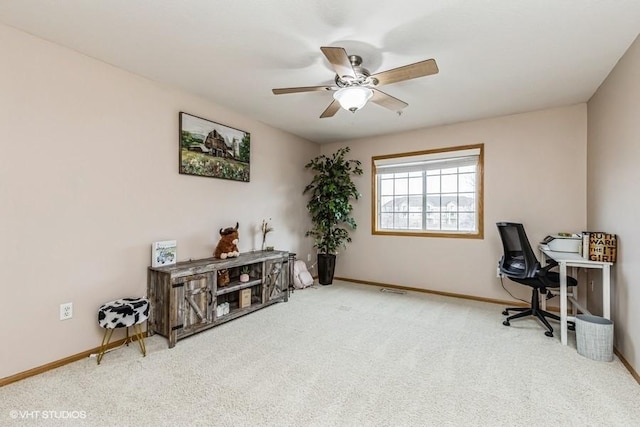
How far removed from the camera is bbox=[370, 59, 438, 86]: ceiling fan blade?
1905 mm

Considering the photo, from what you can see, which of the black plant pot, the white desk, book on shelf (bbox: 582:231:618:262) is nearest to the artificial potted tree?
the black plant pot

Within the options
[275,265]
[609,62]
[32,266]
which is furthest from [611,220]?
[32,266]

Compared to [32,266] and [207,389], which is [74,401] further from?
[32,266]

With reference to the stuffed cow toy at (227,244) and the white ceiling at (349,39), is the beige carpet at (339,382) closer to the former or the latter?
the stuffed cow toy at (227,244)

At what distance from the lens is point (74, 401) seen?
1.83 meters

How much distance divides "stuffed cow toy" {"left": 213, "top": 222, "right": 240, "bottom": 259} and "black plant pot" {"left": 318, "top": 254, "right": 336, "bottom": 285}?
1.71 metres

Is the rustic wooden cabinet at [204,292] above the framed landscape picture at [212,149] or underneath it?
underneath

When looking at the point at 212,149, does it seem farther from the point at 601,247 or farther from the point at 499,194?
the point at 601,247

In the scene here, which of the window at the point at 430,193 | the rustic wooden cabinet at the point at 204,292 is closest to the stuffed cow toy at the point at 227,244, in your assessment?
the rustic wooden cabinet at the point at 204,292

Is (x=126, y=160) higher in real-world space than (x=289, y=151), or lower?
lower

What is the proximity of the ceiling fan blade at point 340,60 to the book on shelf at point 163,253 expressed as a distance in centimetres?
227

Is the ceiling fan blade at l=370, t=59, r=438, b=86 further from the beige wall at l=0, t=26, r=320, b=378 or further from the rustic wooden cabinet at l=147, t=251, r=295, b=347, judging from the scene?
the rustic wooden cabinet at l=147, t=251, r=295, b=347

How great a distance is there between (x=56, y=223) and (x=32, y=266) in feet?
1.11

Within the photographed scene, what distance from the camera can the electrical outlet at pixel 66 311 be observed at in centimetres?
230
